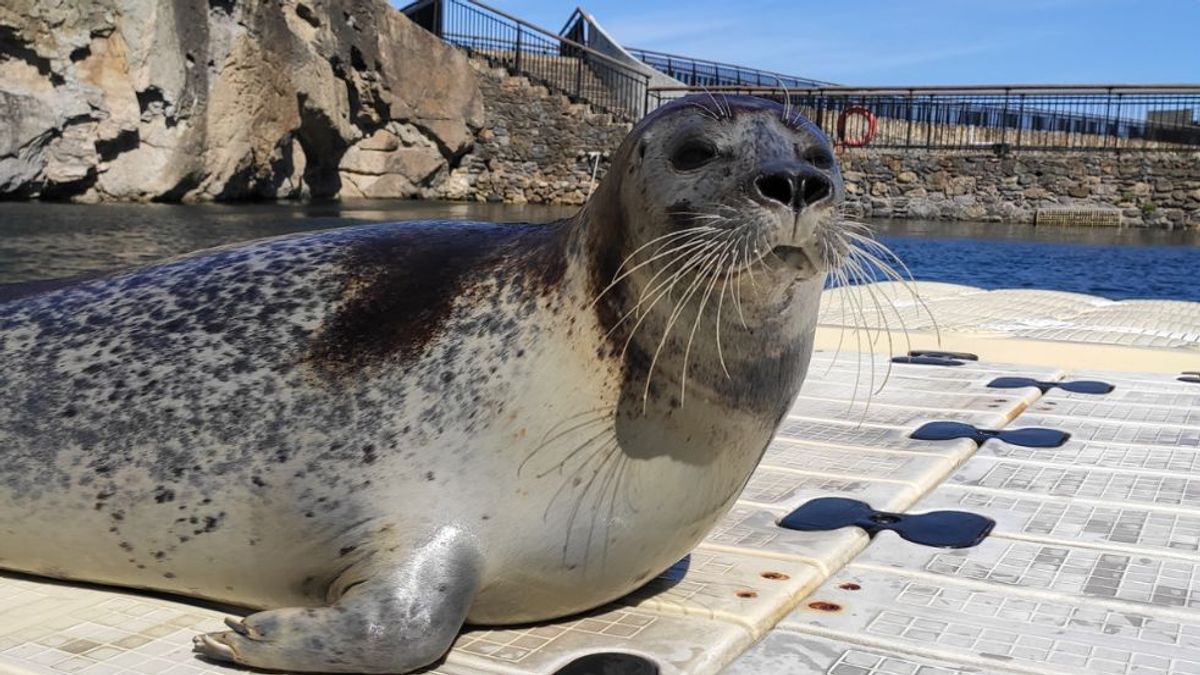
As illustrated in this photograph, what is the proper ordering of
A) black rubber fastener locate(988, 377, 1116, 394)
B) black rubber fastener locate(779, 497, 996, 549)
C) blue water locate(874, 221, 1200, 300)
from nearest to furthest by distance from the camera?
1. black rubber fastener locate(779, 497, 996, 549)
2. black rubber fastener locate(988, 377, 1116, 394)
3. blue water locate(874, 221, 1200, 300)

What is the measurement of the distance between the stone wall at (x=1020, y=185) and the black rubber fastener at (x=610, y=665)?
27116 mm

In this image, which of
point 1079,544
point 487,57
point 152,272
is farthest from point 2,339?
point 487,57

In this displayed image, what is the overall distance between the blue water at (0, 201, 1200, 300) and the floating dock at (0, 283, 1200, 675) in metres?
4.14

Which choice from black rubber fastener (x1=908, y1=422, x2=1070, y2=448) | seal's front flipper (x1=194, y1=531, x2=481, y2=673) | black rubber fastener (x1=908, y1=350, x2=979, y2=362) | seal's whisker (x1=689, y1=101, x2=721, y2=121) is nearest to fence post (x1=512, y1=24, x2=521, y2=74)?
black rubber fastener (x1=908, y1=350, x2=979, y2=362)

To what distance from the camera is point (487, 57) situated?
30.6m

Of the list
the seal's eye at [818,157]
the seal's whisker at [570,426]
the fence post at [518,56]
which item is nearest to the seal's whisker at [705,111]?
the seal's eye at [818,157]

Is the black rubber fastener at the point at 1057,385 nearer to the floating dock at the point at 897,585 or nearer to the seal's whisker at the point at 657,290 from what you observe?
the floating dock at the point at 897,585

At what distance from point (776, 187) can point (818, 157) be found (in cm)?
27

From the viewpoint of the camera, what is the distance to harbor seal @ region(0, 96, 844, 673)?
2193 millimetres

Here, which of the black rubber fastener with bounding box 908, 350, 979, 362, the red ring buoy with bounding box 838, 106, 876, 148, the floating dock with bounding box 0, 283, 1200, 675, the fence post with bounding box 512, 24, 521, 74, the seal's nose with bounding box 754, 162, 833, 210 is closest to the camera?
the seal's nose with bounding box 754, 162, 833, 210

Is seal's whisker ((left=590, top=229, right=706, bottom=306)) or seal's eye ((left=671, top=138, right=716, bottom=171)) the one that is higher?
seal's eye ((left=671, top=138, right=716, bottom=171))

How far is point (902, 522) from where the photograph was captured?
3.24 metres

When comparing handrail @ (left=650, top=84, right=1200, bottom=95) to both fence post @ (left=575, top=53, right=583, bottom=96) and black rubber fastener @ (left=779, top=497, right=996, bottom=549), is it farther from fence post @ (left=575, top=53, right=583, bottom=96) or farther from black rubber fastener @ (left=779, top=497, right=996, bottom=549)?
black rubber fastener @ (left=779, top=497, right=996, bottom=549)

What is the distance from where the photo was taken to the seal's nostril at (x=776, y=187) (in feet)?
6.82
